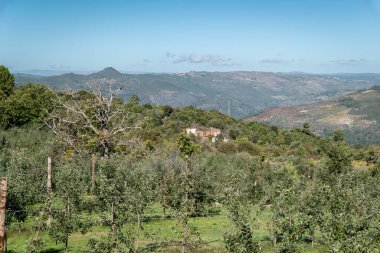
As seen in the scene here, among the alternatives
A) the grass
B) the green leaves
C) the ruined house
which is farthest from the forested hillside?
the ruined house

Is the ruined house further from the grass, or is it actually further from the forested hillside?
the grass

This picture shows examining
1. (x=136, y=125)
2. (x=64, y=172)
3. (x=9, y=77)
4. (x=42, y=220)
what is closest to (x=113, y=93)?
(x=136, y=125)

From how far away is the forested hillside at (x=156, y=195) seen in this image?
21.0 meters

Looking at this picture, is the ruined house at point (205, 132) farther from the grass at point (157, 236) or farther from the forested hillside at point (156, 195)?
the grass at point (157, 236)

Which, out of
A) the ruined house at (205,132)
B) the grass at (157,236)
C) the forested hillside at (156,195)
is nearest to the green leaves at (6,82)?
the forested hillside at (156,195)

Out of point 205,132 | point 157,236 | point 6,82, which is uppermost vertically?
point 6,82

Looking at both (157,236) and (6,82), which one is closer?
(157,236)

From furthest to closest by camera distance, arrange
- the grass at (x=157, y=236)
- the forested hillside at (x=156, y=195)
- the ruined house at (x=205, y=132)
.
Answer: the ruined house at (x=205, y=132) < the grass at (x=157, y=236) < the forested hillside at (x=156, y=195)

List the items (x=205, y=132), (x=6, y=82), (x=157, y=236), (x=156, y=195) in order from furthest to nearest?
(x=205, y=132), (x=6, y=82), (x=156, y=195), (x=157, y=236)

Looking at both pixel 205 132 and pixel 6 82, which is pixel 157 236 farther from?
pixel 205 132

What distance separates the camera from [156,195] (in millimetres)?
34781

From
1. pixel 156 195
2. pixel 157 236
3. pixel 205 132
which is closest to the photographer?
pixel 157 236

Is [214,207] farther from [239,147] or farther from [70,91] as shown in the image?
[239,147]

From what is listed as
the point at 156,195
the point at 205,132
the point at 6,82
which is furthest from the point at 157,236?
the point at 205,132
